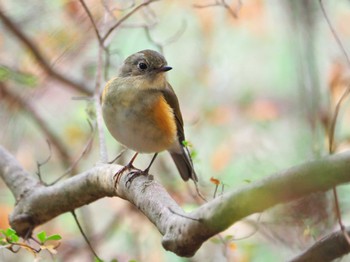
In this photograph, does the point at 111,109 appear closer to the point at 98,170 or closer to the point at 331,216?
the point at 98,170

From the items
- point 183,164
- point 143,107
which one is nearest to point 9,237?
point 143,107

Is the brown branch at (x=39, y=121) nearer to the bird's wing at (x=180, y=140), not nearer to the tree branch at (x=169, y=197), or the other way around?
the bird's wing at (x=180, y=140)

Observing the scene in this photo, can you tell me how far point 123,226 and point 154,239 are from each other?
1.00 ft

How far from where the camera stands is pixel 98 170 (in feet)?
10.2

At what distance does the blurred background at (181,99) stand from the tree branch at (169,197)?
1.34ft

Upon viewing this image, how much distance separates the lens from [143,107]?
363 centimetres

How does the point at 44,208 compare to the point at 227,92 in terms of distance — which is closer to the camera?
the point at 44,208

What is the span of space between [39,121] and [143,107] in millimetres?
1695

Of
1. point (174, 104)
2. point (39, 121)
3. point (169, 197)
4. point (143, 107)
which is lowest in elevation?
point (39, 121)

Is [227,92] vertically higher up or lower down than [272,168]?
lower down

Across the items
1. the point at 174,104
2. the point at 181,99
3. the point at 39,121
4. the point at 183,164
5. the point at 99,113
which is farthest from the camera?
the point at 181,99

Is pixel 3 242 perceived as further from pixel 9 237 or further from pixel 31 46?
pixel 31 46

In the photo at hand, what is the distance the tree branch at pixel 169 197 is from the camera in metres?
1.70

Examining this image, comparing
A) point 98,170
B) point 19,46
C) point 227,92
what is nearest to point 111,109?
point 98,170
